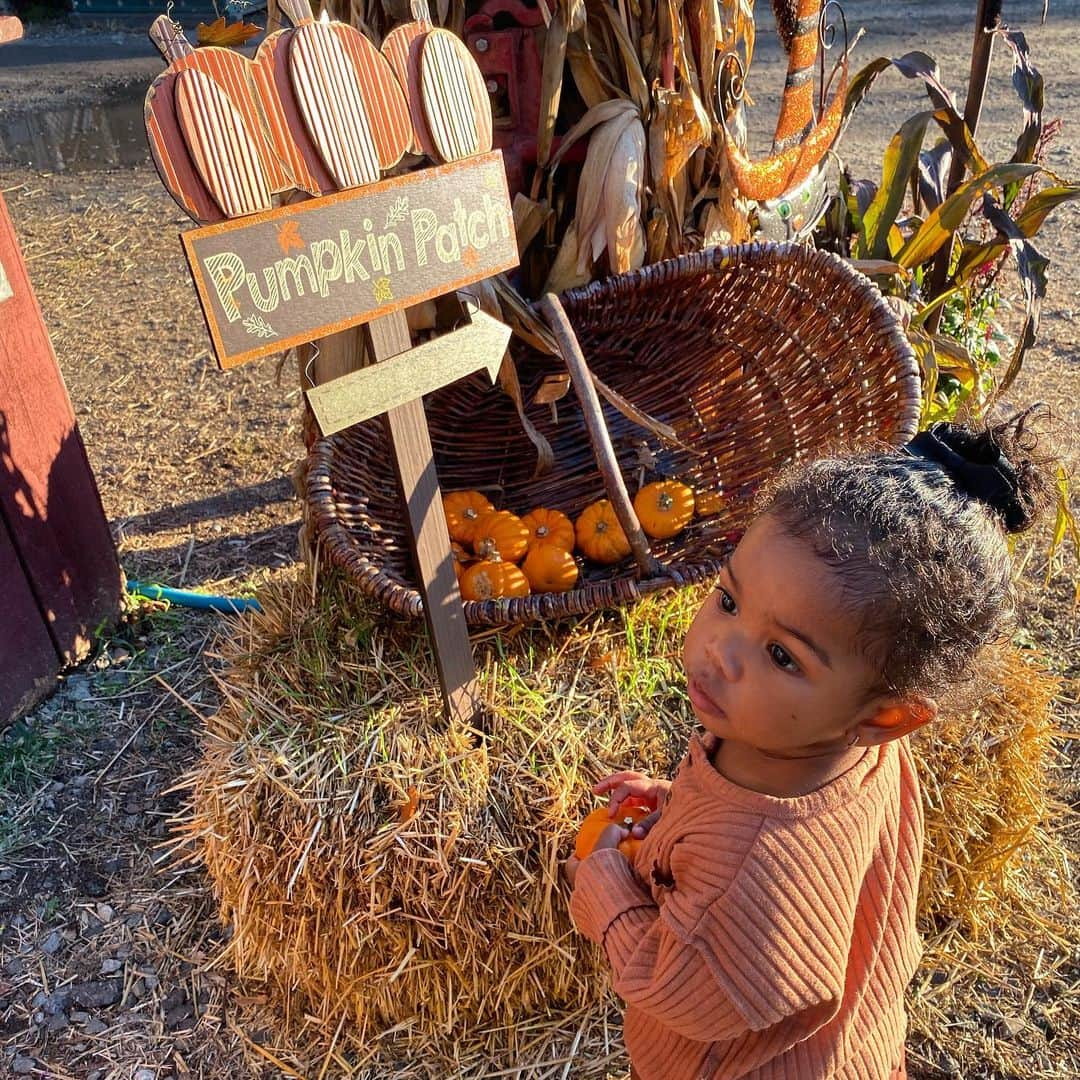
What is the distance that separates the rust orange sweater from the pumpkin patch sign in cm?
85

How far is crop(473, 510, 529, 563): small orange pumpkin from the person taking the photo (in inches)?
91.3

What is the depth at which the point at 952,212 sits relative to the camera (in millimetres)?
2912

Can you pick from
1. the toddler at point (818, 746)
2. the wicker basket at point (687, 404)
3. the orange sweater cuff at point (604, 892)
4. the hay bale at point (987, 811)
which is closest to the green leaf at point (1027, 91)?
the wicker basket at point (687, 404)

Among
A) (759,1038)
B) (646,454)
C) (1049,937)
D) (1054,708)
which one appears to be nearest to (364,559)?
(646,454)

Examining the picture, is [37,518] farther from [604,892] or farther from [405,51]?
[604,892]

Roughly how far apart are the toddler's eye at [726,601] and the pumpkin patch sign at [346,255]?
0.74 m

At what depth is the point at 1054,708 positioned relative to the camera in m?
2.72

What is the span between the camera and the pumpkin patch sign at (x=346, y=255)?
1371 millimetres

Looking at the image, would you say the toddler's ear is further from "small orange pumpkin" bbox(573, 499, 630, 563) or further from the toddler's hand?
"small orange pumpkin" bbox(573, 499, 630, 563)

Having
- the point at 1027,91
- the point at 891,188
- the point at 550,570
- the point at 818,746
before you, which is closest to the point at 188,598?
the point at 550,570

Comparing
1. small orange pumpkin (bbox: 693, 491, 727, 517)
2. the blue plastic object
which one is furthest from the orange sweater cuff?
the blue plastic object

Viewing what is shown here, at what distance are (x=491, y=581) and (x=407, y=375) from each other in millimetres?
647

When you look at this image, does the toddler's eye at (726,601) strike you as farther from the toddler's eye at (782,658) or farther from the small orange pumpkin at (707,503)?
the small orange pumpkin at (707,503)

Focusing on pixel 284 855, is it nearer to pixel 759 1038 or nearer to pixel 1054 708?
pixel 759 1038
